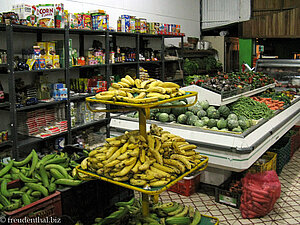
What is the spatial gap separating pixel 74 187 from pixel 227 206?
204cm

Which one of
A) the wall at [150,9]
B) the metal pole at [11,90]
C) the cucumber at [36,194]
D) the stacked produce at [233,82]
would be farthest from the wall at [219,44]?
the cucumber at [36,194]

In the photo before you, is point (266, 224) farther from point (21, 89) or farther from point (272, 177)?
point (21, 89)

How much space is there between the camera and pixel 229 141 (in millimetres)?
3639

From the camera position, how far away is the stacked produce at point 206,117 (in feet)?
13.3

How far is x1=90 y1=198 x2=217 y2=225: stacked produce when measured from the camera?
2.65 m

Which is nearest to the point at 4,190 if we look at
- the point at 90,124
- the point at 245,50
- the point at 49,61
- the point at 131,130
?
the point at 131,130

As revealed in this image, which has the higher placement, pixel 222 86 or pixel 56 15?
pixel 56 15

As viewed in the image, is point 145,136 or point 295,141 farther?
point 295,141

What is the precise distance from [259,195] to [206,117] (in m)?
1.18

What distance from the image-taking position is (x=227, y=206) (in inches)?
157

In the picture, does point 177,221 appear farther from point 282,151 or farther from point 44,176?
point 282,151

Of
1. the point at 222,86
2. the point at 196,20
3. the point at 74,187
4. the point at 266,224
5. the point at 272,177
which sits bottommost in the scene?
the point at 266,224

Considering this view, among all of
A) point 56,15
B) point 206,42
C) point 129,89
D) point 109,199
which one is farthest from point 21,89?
point 206,42

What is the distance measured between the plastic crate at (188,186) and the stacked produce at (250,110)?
1.05 metres
